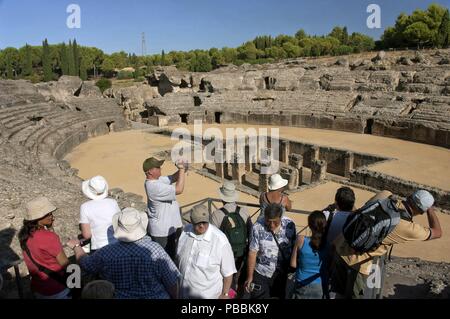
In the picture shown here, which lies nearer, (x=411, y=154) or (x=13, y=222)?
(x=13, y=222)

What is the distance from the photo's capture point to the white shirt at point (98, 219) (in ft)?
13.4

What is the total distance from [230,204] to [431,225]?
6.82 feet

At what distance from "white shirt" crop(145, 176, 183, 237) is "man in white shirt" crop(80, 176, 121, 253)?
1.61 ft

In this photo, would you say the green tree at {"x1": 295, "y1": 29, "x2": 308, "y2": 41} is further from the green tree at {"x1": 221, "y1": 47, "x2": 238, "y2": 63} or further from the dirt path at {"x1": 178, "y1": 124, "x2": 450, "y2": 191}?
the dirt path at {"x1": 178, "y1": 124, "x2": 450, "y2": 191}

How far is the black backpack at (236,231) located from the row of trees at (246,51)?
40533mm

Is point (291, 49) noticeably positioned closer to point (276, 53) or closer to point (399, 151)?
point (276, 53)

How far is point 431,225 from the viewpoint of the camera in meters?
3.68

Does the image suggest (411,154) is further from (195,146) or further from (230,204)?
(230,204)

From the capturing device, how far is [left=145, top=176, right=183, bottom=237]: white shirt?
4383 mm

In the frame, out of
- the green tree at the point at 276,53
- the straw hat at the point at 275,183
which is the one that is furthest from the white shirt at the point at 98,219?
the green tree at the point at 276,53

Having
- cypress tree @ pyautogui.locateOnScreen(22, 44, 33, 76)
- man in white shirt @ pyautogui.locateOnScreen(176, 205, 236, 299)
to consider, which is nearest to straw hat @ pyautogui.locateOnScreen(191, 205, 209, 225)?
man in white shirt @ pyautogui.locateOnScreen(176, 205, 236, 299)

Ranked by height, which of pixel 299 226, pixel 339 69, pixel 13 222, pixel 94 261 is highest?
pixel 339 69

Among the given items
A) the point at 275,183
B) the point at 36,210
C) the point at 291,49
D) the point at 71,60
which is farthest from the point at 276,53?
the point at 36,210
